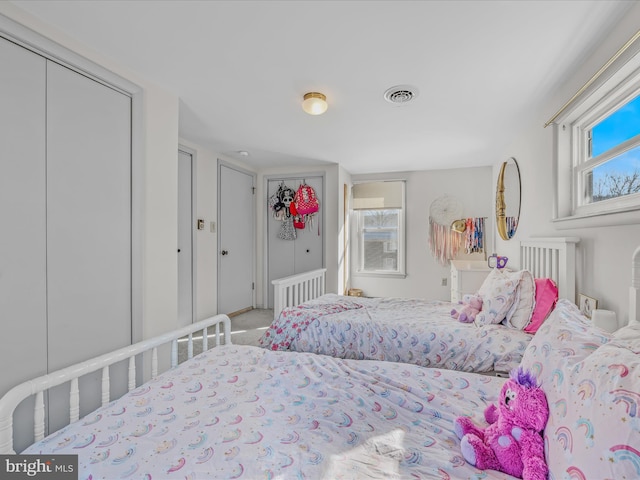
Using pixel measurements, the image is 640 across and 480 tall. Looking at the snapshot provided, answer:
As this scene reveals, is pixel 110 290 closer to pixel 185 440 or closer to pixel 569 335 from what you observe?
pixel 185 440

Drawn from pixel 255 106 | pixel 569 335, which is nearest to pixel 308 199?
pixel 255 106

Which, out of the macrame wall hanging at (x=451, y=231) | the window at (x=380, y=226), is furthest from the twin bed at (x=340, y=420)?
the window at (x=380, y=226)

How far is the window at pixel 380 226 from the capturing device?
4.92 metres

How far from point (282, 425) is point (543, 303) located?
1.88m

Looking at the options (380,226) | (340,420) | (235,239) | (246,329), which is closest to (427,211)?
(380,226)

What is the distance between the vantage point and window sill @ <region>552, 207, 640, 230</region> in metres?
1.33

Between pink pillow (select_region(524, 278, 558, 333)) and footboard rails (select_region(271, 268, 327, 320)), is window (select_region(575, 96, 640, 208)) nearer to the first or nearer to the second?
pink pillow (select_region(524, 278, 558, 333))

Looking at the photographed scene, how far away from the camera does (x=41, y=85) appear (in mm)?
1607

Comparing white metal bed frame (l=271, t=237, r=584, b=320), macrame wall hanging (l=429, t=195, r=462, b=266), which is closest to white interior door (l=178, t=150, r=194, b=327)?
white metal bed frame (l=271, t=237, r=584, b=320)

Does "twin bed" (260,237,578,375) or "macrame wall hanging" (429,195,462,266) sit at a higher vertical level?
"macrame wall hanging" (429,195,462,266)

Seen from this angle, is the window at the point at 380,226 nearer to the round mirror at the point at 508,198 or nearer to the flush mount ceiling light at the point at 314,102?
the round mirror at the point at 508,198

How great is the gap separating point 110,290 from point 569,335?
91.6 inches

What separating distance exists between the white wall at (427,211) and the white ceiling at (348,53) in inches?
63.6

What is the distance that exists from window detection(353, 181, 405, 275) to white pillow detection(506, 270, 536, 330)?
2760mm
